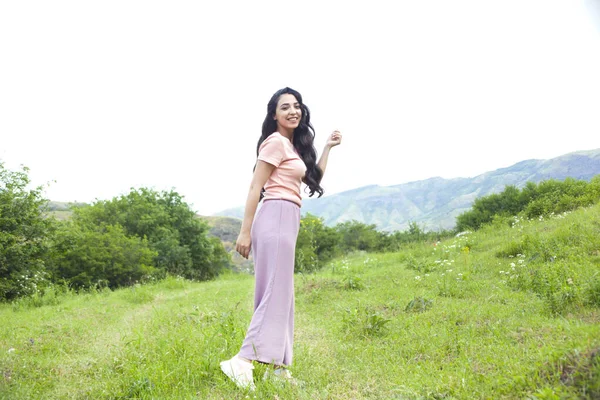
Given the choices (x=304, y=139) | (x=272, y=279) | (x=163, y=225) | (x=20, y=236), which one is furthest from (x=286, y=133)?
(x=163, y=225)

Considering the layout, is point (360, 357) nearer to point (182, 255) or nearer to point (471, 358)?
point (471, 358)

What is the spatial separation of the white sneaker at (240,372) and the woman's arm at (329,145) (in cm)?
171

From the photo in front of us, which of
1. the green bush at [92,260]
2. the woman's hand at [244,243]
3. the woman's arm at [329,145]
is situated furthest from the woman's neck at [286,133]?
the green bush at [92,260]

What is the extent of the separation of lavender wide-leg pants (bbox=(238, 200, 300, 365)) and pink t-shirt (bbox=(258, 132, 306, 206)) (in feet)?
0.28

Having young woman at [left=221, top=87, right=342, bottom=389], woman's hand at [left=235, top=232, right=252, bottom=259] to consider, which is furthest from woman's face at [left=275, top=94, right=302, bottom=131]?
woman's hand at [left=235, top=232, right=252, bottom=259]

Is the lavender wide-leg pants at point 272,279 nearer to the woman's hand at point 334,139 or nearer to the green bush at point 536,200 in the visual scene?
the woman's hand at point 334,139

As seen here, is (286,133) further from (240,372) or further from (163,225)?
(163,225)

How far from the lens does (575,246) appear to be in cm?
614

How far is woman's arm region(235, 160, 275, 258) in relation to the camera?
123 inches

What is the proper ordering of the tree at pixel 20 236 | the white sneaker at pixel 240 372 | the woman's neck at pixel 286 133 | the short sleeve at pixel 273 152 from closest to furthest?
1. the white sneaker at pixel 240 372
2. the short sleeve at pixel 273 152
3. the woman's neck at pixel 286 133
4. the tree at pixel 20 236

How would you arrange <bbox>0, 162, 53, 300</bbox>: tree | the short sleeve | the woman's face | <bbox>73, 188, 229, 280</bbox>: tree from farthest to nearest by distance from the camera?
<bbox>73, 188, 229, 280</bbox>: tree, <bbox>0, 162, 53, 300</bbox>: tree, the woman's face, the short sleeve

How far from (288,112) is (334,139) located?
63 cm

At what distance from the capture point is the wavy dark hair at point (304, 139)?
346 centimetres

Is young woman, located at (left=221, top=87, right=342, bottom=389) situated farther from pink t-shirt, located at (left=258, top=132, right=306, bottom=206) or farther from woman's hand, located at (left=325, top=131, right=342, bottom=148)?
woman's hand, located at (left=325, top=131, right=342, bottom=148)
